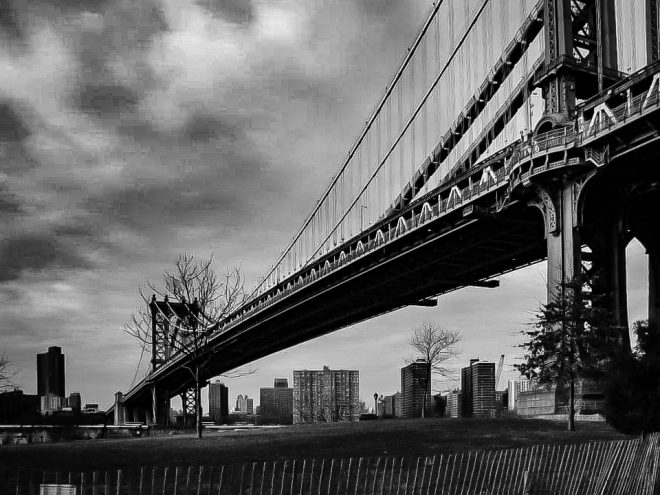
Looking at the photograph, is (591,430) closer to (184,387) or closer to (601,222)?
(601,222)

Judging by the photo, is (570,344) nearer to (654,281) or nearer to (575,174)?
(575,174)

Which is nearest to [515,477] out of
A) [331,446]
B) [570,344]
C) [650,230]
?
[331,446]

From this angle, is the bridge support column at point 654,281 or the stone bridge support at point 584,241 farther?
the bridge support column at point 654,281

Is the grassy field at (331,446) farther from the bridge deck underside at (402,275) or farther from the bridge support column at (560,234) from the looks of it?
the bridge deck underside at (402,275)

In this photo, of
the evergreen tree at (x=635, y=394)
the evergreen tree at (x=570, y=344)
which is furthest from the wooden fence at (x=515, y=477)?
the evergreen tree at (x=570, y=344)

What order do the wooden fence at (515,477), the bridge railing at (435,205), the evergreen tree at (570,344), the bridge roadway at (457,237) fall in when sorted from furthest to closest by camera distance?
the bridge roadway at (457,237), the bridge railing at (435,205), the evergreen tree at (570,344), the wooden fence at (515,477)

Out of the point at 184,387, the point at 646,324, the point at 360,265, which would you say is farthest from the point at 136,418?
the point at 646,324

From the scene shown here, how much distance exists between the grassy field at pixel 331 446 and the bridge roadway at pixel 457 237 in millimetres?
13330

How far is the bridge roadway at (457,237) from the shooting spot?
36.3 meters

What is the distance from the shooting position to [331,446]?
25781 mm

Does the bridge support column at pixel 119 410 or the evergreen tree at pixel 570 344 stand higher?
the evergreen tree at pixel 570 344

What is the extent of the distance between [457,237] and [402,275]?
10.5m

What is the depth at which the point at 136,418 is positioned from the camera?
13300 cm

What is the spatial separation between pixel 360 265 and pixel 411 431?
32.6 metres
